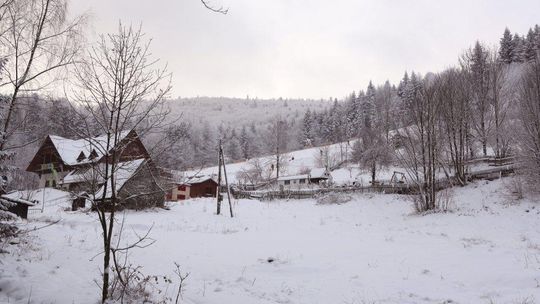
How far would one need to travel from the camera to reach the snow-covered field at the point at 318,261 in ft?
24.4

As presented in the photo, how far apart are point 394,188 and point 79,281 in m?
30.2

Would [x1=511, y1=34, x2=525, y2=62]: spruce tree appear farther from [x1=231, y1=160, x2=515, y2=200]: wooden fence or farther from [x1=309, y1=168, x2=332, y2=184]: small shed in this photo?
[x1=231, y1=160, x2=515, y2=200]: wooden fence

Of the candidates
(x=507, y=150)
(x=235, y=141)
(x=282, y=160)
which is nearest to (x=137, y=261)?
(x=507, y=150)

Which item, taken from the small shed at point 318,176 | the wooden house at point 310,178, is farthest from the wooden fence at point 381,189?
the small shed at point 318,176

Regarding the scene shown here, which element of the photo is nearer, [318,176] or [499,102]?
[499,102]

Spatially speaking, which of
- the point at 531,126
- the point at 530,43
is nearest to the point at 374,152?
the point at 531,126

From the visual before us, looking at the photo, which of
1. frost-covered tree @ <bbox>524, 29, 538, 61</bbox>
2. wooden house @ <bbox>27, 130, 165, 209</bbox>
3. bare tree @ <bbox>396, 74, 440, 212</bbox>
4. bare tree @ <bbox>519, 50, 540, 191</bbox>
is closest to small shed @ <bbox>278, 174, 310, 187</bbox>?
wooden house @ <bbox>27, 130, 165, 209</bbox>

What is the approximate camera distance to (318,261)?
1144 centimetres

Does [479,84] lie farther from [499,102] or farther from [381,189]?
[381,189]

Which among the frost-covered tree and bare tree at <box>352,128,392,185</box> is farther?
the frost-covered tree

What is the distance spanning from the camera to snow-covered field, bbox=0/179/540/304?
24.4ft

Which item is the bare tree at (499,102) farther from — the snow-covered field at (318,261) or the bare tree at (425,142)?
the snow-covered field at (318,261)

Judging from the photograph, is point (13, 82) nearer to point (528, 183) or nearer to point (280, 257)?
point (280, 257)

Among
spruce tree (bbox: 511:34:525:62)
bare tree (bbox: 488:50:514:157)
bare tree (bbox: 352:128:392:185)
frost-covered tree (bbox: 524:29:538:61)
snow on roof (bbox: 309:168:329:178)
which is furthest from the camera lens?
spruce tree (bbox: 511:34:525:62)
